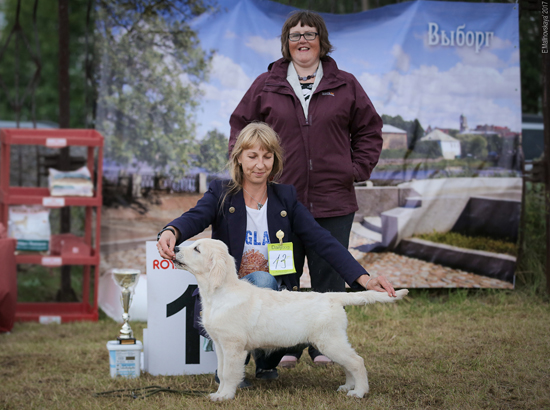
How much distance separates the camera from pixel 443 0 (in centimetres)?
504

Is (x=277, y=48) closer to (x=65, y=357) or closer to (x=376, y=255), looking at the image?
(x=376, y=255)

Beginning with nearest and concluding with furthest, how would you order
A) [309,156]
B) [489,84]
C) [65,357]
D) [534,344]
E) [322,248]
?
1. [322,248]
2. [309,156]
3. [534,344]
4. [65,357]
5. [489,84]

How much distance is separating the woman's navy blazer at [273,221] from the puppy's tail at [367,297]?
0.21 m

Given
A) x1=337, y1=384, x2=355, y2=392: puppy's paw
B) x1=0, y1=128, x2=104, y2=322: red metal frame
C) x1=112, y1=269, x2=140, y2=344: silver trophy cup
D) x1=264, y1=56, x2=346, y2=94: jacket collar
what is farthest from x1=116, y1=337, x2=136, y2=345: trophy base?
x1=0, y1=128, x2=104, y2=322: red metal frame

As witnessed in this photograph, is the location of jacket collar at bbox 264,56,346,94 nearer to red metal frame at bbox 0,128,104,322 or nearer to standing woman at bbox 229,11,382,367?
standing woman at bbox 229,11,382,367

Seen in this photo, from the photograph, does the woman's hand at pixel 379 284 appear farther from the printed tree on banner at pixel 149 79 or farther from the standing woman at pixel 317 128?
the printed tree on banner at pixel 149 79

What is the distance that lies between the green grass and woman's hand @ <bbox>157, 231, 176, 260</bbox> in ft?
10.0

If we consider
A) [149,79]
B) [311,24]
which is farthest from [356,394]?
[149,79]

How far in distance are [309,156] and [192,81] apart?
2371mm

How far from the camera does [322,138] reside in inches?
126

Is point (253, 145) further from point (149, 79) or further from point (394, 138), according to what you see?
point (149, 79)

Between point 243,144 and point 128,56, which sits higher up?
point 128,56

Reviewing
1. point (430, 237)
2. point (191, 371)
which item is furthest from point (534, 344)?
point (191, 371)

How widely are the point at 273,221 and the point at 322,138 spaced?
625mm
